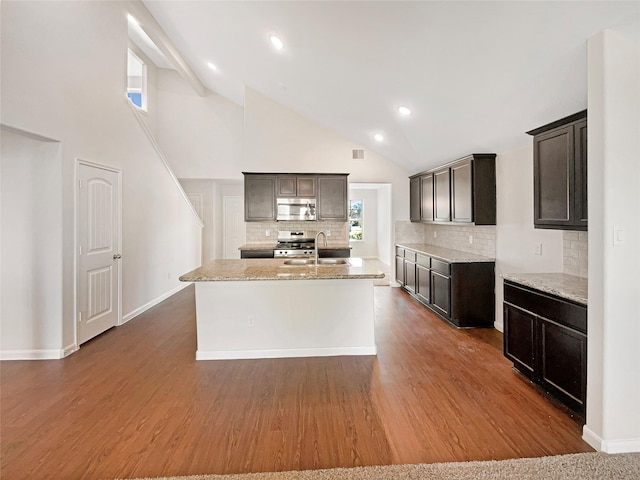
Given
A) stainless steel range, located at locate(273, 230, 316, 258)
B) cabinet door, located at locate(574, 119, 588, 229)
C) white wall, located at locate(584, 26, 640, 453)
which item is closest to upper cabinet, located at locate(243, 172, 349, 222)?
stainless steel range, located at locate(273, 230, 316, 258)

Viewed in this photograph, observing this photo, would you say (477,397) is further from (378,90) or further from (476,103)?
(378,90)

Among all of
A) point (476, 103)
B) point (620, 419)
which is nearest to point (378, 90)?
point (476, 103)

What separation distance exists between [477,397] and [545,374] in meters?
0.55

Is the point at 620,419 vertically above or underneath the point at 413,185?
underneath

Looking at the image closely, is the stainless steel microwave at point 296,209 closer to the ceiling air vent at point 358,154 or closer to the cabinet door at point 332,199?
the cabinet door at point 332,199

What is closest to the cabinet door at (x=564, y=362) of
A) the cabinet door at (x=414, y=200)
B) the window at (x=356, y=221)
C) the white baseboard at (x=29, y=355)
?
the cabinet door at (x=414, y=200)

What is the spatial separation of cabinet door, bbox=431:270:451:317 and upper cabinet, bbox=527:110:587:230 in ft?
5.16

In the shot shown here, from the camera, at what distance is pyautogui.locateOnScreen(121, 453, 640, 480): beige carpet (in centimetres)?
171

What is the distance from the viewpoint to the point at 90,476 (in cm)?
175

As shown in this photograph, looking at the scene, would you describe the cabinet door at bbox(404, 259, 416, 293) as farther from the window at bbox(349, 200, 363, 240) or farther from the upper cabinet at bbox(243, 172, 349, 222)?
the window at bbox(349, 200, 363, 240)

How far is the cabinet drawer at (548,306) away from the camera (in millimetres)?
2176

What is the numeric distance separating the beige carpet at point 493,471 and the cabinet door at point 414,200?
14.6 feet

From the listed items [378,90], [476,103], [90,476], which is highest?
[378,90]

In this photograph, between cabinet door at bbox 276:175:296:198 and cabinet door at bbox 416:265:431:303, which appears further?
cabinet door at bbox 276:175:296:198
